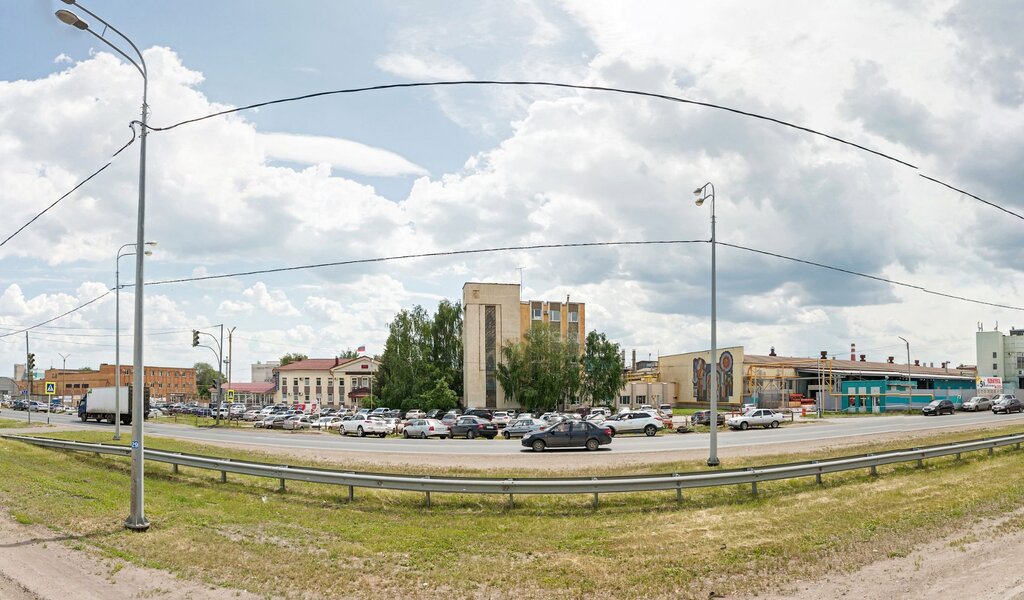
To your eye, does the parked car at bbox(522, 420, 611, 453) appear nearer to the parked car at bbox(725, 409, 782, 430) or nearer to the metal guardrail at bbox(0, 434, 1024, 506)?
the metal guardrail at bbox(0, 434, 1024, 506)

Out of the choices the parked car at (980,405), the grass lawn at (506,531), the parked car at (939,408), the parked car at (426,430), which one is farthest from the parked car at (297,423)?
the parked car at (980,405)

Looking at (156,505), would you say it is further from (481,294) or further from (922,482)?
(481,294)

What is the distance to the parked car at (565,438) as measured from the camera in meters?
31.0

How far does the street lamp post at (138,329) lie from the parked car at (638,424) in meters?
35.0

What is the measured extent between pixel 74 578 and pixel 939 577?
12.7 metres

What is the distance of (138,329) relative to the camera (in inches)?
551

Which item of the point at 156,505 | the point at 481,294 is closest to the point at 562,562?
the point at 156,505

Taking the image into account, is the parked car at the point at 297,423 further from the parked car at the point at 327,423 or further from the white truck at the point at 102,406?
the white truck at the point at 102,406

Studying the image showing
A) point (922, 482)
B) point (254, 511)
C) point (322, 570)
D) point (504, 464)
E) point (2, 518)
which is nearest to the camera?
point (322, 570)

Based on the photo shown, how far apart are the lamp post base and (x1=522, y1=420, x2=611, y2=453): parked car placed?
19564 millimetres

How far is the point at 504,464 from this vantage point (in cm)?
2533

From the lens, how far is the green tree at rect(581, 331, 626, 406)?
3351 inches

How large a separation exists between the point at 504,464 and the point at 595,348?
61134mm

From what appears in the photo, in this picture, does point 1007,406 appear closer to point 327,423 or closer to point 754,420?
point 754,420
